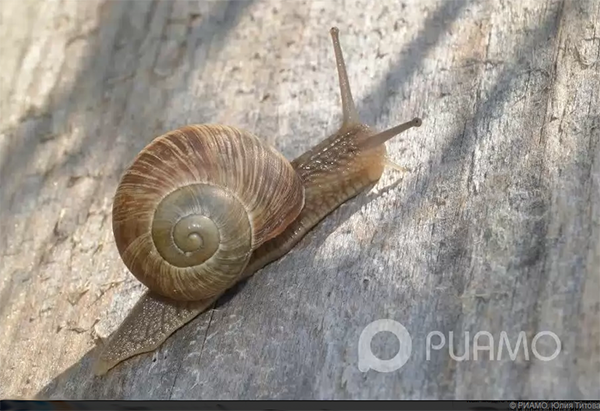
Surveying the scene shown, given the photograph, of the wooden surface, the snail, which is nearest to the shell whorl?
the snail

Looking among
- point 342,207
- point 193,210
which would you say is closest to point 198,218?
point 193,210

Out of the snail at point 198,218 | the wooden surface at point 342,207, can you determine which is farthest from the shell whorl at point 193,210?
the wooden surface at point 342,207

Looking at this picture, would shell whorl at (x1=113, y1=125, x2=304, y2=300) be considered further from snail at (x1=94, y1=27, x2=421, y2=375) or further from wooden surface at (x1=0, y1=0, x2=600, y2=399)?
wooden surface at (x1=0, y1=0, x2=600, y2=399)

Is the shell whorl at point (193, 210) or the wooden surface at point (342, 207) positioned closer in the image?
the wooden surface at point (342, 207)

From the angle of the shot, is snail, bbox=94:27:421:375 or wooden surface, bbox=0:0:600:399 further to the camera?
snail, bbox=94:27:421:375

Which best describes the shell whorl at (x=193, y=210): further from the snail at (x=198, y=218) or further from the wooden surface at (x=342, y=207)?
the wooden surface at (x=342, y=207)

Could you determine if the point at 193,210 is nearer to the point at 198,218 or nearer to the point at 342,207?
the point at 198,218
